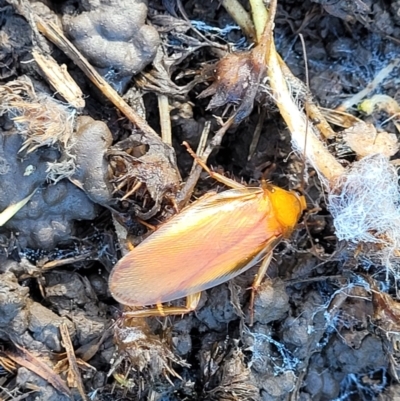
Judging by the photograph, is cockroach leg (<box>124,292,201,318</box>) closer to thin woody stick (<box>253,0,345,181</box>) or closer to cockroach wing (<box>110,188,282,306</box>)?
cockroach wing (<box>110,188,282,306</box>)

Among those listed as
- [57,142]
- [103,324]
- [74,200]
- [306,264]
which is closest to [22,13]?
[57,142]

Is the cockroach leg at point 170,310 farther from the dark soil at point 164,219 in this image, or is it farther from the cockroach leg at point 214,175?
the cockroach leg at point 214,175

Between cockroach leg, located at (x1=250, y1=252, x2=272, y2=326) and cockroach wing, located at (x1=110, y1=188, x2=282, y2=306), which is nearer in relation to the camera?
cockroach wing, located at (x1=110, y1=188, x2=282, y2=306)

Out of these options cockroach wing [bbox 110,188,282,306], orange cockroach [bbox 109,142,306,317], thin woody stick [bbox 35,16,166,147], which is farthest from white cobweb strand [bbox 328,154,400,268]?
thin woody stick [bbox 35,16,166,147]

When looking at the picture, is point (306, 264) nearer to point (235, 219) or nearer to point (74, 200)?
point (235, 219)

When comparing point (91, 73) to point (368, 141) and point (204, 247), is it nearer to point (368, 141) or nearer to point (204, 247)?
point (204, 247)

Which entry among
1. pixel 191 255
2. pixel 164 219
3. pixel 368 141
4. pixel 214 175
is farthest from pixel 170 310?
pixel 368 141

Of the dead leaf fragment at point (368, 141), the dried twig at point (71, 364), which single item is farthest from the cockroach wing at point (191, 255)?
the dead leaf fragment at point (368, 141)
